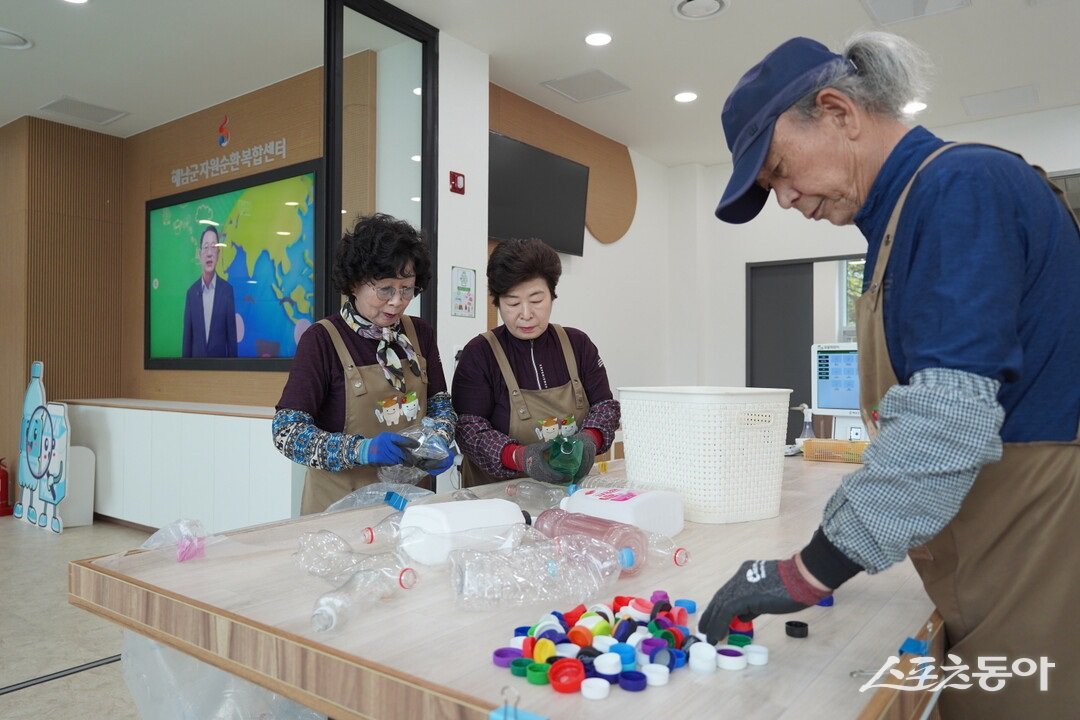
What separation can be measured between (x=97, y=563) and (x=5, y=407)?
18.5 feet

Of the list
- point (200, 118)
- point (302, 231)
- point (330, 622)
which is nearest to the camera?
point (330, 622)

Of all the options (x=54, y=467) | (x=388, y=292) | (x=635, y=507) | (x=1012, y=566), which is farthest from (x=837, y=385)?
(x=54, y=467)

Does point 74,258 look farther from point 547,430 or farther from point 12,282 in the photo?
point 547,430

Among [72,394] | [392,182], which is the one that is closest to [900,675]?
[392,182]

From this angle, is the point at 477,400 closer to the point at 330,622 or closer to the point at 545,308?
the point at 545,308

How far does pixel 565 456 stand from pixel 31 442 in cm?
511

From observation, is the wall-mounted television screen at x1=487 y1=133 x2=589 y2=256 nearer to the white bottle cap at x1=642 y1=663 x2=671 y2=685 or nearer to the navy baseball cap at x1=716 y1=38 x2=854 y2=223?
the navy baseball cap at x1=716 y1=38 x2=854 y2=223

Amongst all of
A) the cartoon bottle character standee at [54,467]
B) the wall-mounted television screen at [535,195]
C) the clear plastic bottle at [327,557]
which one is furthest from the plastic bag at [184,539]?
the cartoon bottle character standee at [54,467]

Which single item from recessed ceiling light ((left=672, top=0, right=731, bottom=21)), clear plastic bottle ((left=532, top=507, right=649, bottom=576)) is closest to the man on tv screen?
recessed ceiling light ((left=672, top=0, right=731, bottom=21))

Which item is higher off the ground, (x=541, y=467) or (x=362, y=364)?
(x=362, y=364)

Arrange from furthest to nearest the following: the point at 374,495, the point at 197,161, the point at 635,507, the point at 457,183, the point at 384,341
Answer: the point at 197,161 < the point at 457,183 < the point at 384,341 < the point at 374,495 < the point at 635,507

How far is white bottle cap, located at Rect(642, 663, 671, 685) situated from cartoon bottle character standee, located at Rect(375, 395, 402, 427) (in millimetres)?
1453

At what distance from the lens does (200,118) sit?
5453mm

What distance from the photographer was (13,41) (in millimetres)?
4312
